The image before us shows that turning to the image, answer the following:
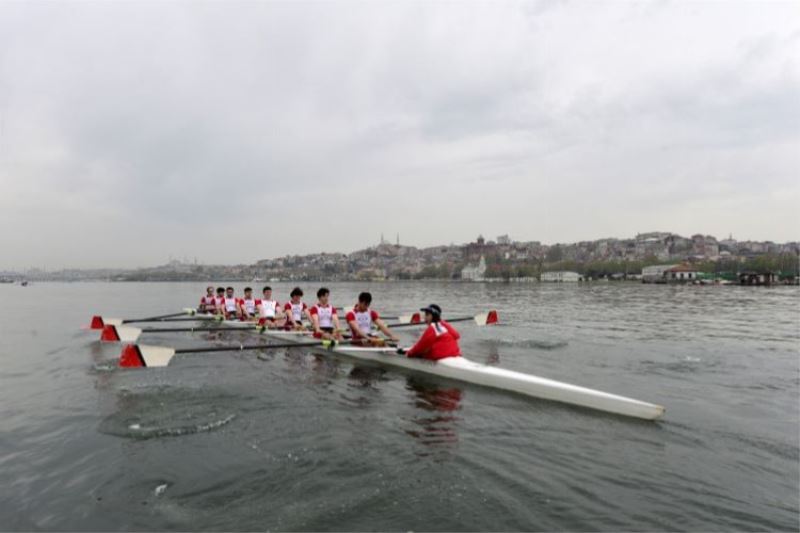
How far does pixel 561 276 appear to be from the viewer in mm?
136625

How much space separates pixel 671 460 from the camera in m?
5.70

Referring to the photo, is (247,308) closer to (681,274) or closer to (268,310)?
(268,310)

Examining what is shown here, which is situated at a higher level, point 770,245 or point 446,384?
point 770,245

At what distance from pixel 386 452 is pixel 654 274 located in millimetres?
130887

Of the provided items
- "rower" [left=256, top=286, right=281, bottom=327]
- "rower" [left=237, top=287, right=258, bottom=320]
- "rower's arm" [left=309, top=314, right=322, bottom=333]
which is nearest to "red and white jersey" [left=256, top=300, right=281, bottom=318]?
"rower" [left=256, top=286, right=281, bottom=327]

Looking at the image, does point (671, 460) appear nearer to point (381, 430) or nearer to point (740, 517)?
point (740, 517)

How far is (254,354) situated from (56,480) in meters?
8.78

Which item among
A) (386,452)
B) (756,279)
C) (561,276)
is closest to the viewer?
(386,452)

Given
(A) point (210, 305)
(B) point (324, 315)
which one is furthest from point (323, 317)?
(A) point (210, 305)

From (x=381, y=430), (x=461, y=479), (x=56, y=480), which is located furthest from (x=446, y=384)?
(x=56, y=480)

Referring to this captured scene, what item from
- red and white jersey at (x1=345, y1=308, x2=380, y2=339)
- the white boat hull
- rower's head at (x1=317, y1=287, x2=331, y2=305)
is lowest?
the white boat hull

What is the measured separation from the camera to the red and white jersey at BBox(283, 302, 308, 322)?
1527 centimetres

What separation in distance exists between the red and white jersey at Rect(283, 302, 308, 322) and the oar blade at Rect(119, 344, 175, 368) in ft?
17.0

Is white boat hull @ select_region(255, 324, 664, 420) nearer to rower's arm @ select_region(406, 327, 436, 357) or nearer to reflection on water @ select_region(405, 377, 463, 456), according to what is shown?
rower's arm @ select_region(406, 327, 436, 357)
